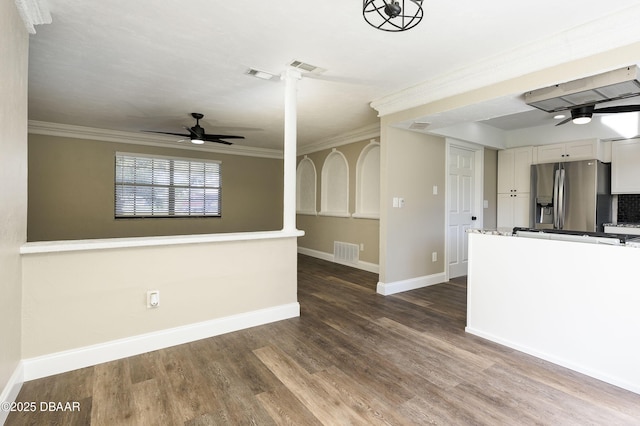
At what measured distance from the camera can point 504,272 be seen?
2662 millimetres

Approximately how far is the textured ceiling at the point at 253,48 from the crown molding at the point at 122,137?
1096mm

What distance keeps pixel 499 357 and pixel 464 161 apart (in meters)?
3.41

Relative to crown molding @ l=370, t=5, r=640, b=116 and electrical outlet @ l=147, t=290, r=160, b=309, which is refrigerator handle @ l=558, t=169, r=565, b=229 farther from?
electrical outlet @ l=147, t=290, r=160, b=309

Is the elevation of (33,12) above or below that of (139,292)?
above

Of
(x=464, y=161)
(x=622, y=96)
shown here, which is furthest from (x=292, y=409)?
(x=464, y=161)

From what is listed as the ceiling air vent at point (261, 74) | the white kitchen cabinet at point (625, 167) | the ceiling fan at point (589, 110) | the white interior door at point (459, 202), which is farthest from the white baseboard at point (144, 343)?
the white kitchen cabinet at point (625, 167)

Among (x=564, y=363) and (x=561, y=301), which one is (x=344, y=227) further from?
(x=564, y=363)

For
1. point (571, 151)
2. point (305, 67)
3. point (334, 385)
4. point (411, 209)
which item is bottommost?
point (334, 385)

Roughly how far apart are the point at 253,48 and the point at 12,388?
2.83 metres

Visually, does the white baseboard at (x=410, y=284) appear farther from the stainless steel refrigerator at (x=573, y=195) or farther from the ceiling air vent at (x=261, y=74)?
the ceiling air vent at (x=261, y=74)

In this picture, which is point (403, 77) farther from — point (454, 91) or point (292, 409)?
point (292, 409)

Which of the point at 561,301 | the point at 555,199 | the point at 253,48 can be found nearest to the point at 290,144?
the point at 253,48

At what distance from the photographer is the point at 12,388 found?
181 cm

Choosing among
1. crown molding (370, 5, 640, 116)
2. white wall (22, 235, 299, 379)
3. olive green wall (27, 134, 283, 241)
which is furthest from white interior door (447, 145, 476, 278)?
olive green wall (27, 134, 283, 241)
